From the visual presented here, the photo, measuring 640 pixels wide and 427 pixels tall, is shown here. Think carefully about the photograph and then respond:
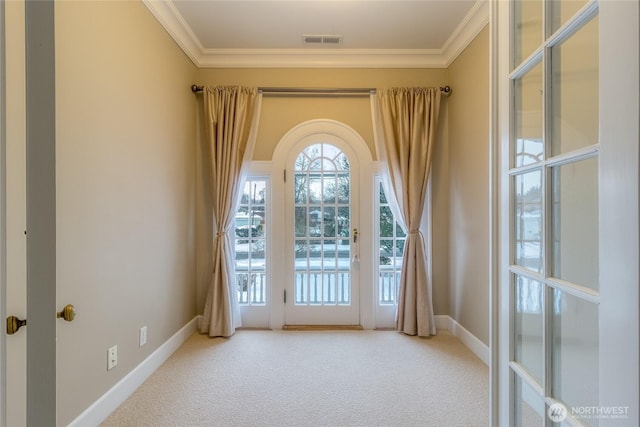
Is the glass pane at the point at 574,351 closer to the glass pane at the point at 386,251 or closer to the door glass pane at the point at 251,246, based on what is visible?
the glass pane at the point at 386,251

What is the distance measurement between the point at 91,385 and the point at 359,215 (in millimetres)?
2434

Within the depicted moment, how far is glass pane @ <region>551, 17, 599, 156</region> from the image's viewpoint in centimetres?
75

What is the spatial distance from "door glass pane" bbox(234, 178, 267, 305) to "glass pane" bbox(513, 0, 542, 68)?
256 centimetres

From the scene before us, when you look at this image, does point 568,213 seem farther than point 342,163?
No

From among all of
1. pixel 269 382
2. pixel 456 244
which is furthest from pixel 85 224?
pixel 456 244

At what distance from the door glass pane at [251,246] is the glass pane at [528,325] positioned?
2.55 m

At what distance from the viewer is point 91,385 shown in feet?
5.66

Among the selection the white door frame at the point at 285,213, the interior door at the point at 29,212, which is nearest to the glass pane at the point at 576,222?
the interior door at the point at 29,212

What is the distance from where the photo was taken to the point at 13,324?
77cm

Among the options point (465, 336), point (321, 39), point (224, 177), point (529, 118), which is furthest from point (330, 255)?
point (529, 118)

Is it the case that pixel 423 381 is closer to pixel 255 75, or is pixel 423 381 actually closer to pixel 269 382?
pixel 269 382

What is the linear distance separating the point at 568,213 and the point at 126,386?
251 centimetres

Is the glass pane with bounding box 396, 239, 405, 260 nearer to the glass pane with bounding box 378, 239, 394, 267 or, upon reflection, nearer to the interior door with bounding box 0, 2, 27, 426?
the glass pane with bounding box 378, 239, 394, 267

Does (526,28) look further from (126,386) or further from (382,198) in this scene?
(126,386)
